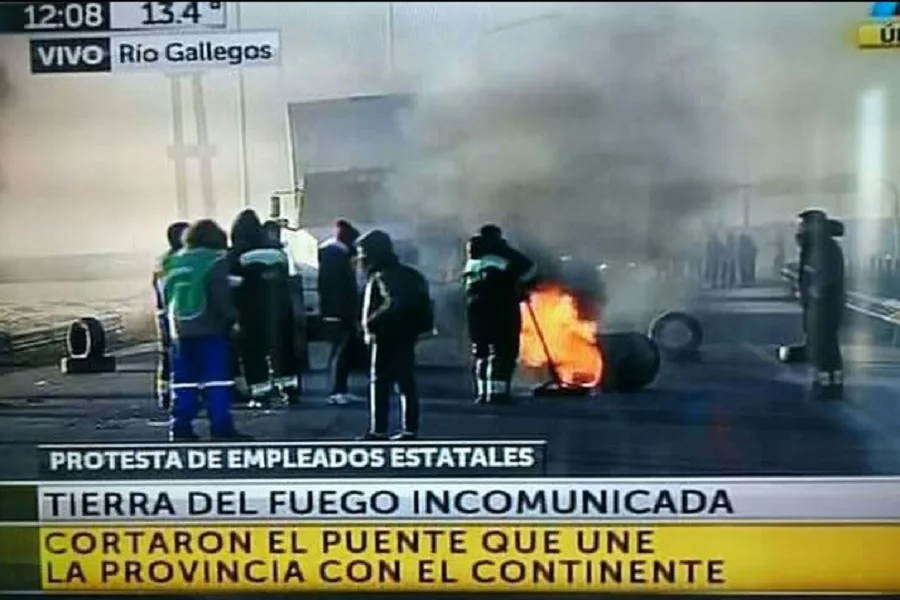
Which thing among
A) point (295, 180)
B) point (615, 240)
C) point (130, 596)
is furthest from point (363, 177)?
point (130, 596)

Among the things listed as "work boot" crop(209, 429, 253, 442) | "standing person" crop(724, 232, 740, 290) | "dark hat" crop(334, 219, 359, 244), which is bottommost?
"work boot" crop(209, 429, 253, 442)

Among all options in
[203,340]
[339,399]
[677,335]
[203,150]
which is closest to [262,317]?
[203,340]

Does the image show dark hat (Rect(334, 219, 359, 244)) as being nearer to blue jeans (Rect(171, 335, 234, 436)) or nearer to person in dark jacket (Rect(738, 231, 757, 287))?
blue jeans (Rect(171, 335, 234, 436))

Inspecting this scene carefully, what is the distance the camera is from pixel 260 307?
287 centimetres

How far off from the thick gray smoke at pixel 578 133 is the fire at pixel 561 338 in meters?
0.11

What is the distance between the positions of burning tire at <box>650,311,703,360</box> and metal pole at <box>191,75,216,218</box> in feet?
3.16

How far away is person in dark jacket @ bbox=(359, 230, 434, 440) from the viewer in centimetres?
285

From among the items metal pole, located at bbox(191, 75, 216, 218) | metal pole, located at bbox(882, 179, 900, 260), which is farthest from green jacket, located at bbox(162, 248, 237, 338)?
metal pole, located at bbox(882, 179, 900, 260)

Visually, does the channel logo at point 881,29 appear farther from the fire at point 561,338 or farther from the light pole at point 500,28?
the fire at point 561,338

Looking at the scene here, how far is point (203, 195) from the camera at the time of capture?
2850 mm

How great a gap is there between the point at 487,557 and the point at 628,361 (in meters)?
0.52

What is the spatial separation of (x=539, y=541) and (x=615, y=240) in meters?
0.66

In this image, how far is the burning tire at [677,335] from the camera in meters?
2.84

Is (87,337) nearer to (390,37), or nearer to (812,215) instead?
(390,37)
